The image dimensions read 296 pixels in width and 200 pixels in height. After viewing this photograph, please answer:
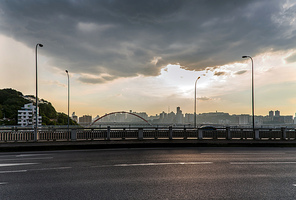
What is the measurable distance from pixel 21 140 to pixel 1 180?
1151 cm

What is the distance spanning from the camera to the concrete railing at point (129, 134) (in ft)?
54.6

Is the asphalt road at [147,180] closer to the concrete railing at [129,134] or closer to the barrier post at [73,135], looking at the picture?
the barrier post at [73,135]

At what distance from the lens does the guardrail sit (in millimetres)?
16641

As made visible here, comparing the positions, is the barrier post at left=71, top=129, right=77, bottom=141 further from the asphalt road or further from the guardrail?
the asphalt road

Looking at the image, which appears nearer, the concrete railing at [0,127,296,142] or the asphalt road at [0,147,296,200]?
the asphalt road at [0,147,296,200]

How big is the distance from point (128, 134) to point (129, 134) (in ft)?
0.32

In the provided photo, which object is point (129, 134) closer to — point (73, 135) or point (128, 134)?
point (128, 134)

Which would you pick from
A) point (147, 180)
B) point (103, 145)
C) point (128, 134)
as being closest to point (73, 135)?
point (103, 145)

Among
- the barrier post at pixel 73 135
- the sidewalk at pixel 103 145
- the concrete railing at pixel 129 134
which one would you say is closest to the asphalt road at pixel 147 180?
the sidewalk at pixel 103 145

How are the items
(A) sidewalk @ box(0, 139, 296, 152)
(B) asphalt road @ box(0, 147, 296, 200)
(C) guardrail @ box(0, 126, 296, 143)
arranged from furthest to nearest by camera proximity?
(C) guardrail @ box(0, 126, 296, 143), (A) sidewalk @ box(0, 139, 296, 152), (B) asphalt road @ box(0, 147, 296, 200)

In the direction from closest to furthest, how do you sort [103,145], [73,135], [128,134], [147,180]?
[147,180] → [103,145] → [73,135] → [128,134]

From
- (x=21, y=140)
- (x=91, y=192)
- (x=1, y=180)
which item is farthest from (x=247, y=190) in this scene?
(x=21, y=140)

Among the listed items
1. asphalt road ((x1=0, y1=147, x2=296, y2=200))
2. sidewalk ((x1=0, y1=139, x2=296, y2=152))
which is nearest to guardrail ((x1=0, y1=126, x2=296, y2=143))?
sidewalk ((x1=0, y1=139, x2=296, y2=152))

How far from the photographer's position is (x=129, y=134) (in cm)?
1828
